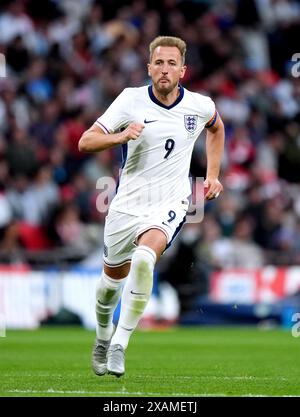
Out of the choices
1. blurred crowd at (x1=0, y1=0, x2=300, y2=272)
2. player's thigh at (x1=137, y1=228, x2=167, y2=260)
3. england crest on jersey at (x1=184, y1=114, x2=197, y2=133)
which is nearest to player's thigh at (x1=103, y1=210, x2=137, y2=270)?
player's thigh at (x1=137, y1=228, x2=167, y2=260)

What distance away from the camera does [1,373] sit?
31.4ft

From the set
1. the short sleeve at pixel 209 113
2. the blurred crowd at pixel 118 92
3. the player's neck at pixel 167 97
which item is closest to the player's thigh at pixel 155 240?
the player's neck at pixel 167 97

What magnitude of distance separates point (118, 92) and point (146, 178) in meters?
12.0

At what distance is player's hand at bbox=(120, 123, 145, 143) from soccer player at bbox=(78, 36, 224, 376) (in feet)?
0.79

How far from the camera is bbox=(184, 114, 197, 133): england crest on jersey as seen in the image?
933cm

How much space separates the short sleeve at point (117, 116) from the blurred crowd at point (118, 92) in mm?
9504

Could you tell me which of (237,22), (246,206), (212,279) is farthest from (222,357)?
(237,22)

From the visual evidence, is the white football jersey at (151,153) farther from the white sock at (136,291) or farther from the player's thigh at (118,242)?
the white sock at (136,291)

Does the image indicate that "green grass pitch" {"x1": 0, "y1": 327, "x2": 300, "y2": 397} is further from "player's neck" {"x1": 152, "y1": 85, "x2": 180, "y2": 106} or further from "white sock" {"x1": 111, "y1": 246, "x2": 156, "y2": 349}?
"player's neck" {"x1": 152, "y1": 85, "x2": 180, "y2": 106}

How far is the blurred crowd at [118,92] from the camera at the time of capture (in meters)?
19.0

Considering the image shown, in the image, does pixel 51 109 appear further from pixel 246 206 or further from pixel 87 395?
pixel 87 395

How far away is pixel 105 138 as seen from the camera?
867 cm
